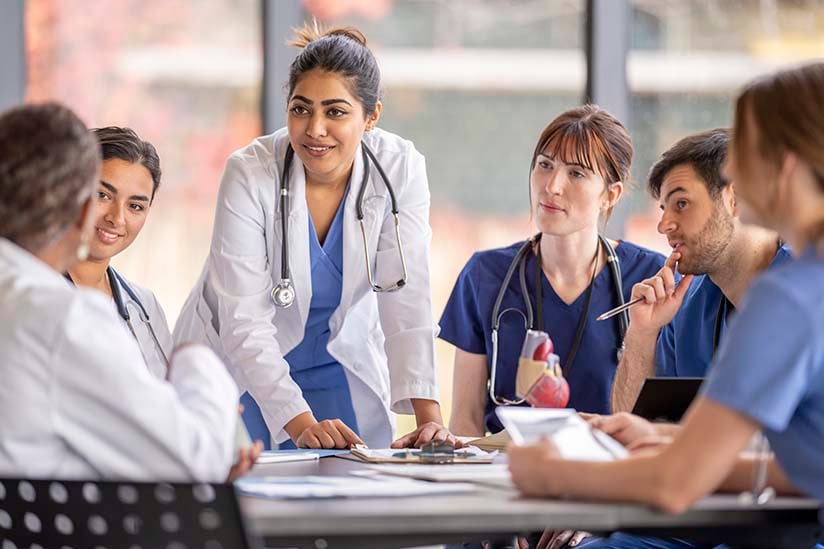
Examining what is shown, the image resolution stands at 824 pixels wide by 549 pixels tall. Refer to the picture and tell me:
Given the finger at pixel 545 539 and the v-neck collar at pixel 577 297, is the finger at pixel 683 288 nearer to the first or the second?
the v-neck collar at pixel 577 297

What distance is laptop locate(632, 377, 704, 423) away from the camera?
183 centimetres

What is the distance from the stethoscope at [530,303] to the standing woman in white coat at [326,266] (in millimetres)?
153

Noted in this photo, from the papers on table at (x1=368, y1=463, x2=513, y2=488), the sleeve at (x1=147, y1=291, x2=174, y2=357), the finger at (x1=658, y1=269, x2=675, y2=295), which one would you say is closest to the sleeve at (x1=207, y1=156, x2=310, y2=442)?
the sleeve at (x1=147, y1=291, x2=174, y2=357)

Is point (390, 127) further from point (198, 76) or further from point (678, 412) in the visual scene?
point (678, 412)

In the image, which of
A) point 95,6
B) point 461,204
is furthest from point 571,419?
point 95,6

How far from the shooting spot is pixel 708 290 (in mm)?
2295

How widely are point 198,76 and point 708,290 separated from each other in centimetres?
210

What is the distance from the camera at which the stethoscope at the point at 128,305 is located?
91.1 inches

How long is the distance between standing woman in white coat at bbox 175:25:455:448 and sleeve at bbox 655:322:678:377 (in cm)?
51

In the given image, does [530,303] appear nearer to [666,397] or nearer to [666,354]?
[666,354]

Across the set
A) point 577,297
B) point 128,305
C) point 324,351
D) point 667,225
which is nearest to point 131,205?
point 128,305

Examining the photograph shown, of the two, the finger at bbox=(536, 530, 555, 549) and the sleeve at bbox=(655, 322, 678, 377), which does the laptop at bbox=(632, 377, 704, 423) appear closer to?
the sleeve at bbox=(655, 322, 678, 377)

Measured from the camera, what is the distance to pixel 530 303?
2619mm

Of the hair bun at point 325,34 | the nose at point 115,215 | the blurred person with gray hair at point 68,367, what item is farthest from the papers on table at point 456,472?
the hair bun at point 325,34
